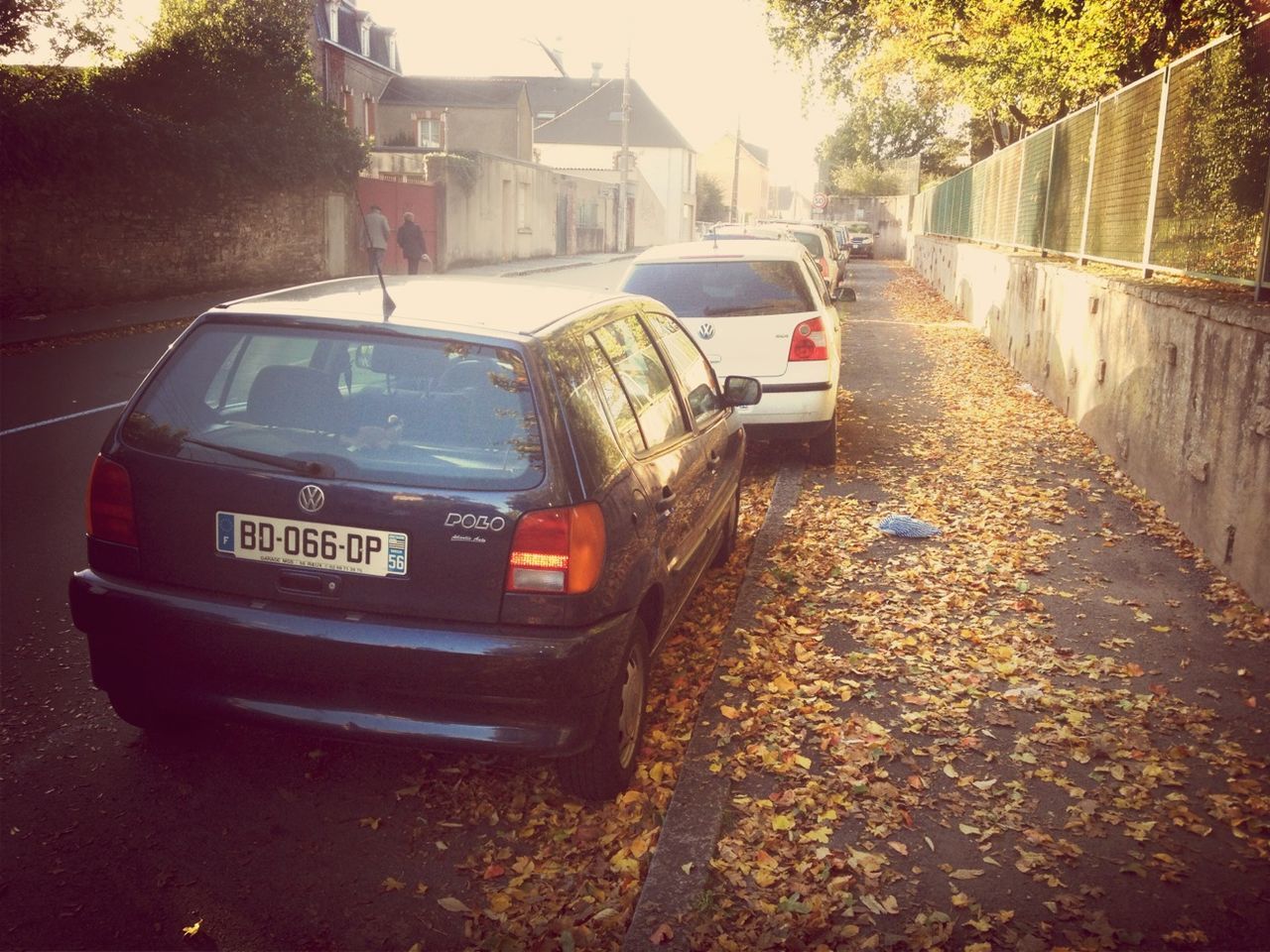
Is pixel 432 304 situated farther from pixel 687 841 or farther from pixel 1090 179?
pixel 1090 179

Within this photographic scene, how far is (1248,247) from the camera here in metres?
7.27

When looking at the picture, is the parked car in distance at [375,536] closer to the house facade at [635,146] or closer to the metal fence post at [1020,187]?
the metal fence post at [1020,187]

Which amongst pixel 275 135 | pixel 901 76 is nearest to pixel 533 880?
pixel 275 135

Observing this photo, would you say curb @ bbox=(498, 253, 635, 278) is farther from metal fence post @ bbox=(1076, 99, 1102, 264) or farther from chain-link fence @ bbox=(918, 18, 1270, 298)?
metal fence post @ bbox=(1076, 99, 1102, 264)

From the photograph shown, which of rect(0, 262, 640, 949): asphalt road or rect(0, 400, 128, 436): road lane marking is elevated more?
rect(0, 400, 128, 436): road lane marking

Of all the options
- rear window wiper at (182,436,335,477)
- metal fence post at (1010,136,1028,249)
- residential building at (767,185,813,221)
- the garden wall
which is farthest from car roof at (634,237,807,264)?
residential building at (767,185,813,221)

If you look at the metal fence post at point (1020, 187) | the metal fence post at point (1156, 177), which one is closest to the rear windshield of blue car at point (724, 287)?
the metal fence post at point (1156, 177)

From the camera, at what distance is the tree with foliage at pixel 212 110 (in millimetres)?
20547

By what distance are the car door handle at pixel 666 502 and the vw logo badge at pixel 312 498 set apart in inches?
49.4

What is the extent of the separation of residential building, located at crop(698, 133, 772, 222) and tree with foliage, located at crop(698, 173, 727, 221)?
6.51 ft

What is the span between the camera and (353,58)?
174 feet

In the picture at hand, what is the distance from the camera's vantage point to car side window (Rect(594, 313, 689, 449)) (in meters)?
4.41

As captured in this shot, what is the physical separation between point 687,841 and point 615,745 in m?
0.39

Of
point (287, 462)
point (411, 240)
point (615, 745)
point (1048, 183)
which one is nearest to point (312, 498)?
point (287, 462)
